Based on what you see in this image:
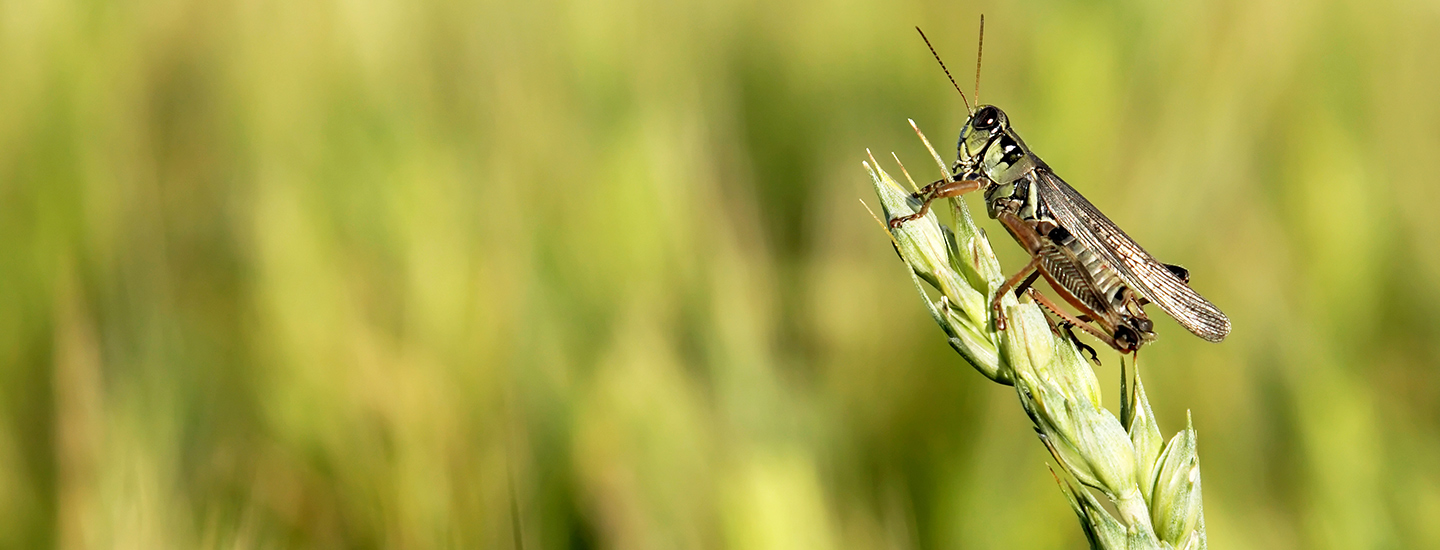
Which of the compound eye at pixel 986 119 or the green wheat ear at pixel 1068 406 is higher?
the compound eye at pixel 986 119

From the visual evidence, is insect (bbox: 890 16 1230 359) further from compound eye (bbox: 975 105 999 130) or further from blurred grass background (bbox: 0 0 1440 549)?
blurred grass background (bbox: 0 0 1440 549)

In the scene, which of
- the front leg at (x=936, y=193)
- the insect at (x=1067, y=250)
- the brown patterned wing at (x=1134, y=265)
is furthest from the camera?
the brown patterned wing at (x=1134, y=265)

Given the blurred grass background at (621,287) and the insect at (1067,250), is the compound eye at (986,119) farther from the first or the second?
the blurred grass background at (621,287)

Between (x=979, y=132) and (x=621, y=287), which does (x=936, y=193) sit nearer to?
(x=979, y=132)

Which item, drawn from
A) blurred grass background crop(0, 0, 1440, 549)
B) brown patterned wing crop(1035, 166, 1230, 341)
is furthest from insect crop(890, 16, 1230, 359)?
blurred grass background crop(0, 0, 1440, 549)

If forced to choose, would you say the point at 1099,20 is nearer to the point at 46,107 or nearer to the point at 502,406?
the point at 502,406

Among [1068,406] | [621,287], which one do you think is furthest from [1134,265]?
[621,287]

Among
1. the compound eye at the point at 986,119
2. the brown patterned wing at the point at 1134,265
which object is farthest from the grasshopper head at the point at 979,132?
the brown patterned wing at the point at 1134,265
